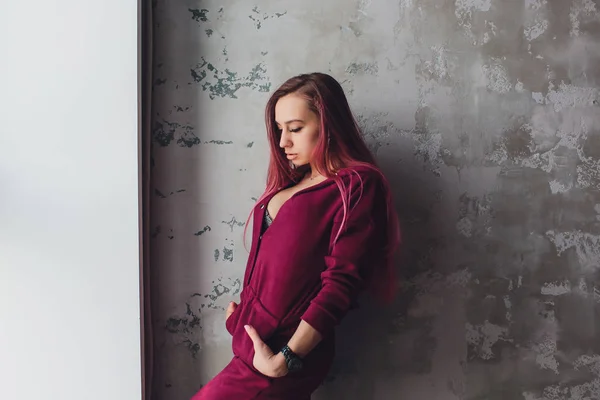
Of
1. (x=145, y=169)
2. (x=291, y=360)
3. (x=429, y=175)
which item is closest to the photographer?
(x=291, y=360)

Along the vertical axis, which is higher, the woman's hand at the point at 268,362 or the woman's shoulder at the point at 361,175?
the woman's shoulder at the point at 361,175

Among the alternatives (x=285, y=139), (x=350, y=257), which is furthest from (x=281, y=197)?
(x=350, y=257)

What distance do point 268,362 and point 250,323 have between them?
0.42ft

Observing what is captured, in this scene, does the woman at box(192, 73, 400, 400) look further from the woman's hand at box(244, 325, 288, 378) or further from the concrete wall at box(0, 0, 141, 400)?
the concrete wall at box(0, 0, 141, 400)

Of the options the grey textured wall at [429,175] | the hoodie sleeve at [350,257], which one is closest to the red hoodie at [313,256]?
the hoodie sleeve at [350,257]

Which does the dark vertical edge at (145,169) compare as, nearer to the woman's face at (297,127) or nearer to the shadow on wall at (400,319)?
the woman's face at (297,127)

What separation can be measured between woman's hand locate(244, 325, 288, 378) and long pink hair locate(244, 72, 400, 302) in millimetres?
379

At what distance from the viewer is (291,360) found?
1233 millimetres

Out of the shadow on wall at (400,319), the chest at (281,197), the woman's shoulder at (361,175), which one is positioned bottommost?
the shadow on wall at (400,319)

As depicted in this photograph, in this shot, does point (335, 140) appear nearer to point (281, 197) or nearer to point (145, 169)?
point (281, 197)

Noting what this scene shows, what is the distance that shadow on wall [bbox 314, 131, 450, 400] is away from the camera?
1670 millimetres

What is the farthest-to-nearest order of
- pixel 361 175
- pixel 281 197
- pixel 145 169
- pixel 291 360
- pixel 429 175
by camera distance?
pixel 429 175
pixel 145 169
pixel 281 197
pixel 361 175
pixel 291 360

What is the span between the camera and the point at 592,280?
1.77 metres

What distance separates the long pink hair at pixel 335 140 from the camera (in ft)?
4.48
